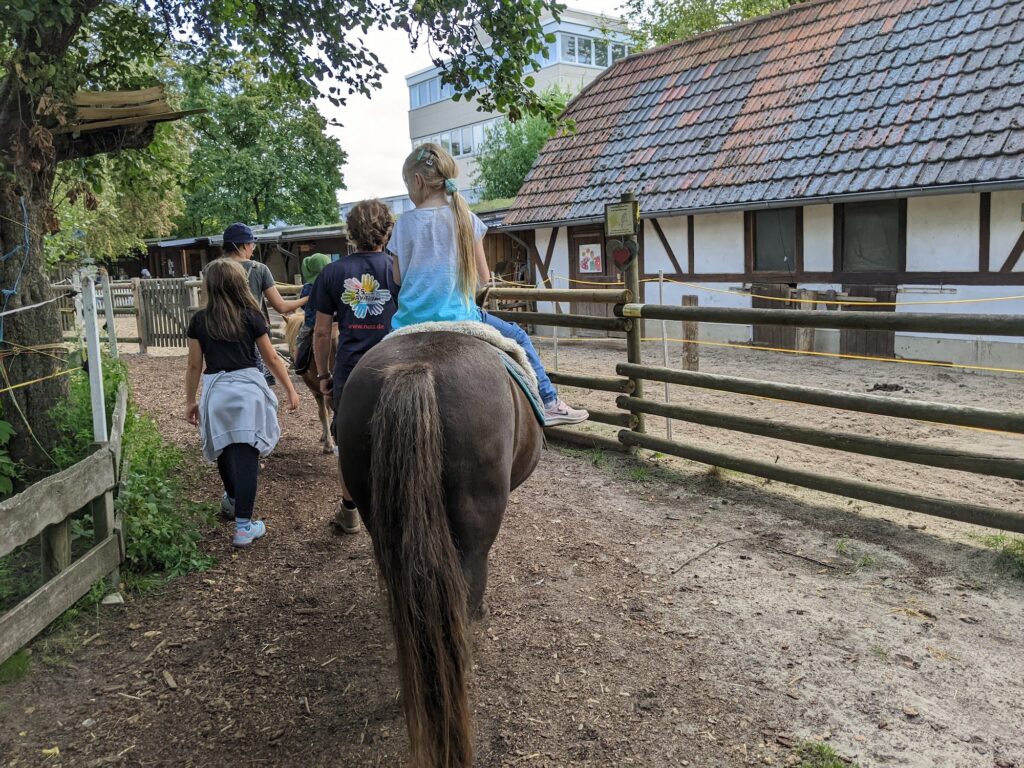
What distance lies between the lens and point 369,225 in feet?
14.0

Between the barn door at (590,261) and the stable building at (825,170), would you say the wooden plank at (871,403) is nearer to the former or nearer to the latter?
the stable building at (825,170)

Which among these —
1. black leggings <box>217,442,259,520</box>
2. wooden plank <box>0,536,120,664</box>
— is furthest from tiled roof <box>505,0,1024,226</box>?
wooden plank <box>0,536,120,664</box>

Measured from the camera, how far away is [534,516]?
17.3 ft

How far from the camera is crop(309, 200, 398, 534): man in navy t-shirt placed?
411 cm

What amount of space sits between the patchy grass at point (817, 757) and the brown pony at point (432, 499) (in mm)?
1199

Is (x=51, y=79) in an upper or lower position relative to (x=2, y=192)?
upper

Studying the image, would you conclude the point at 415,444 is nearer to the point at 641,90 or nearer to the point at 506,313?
the point at 506,313

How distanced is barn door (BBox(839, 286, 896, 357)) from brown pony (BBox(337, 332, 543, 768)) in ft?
33.4

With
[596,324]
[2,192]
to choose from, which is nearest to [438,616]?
[2,192]

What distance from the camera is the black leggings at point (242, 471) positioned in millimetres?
4500

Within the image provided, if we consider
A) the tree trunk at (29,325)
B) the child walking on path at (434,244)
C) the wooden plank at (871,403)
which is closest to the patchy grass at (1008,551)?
the wooden plank at (871,403)

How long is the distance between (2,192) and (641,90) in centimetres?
1463

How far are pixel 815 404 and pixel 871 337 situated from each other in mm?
7802

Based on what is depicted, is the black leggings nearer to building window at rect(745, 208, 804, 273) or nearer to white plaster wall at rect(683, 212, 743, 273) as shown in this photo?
building window at rect(745, 208, 804, 273)
